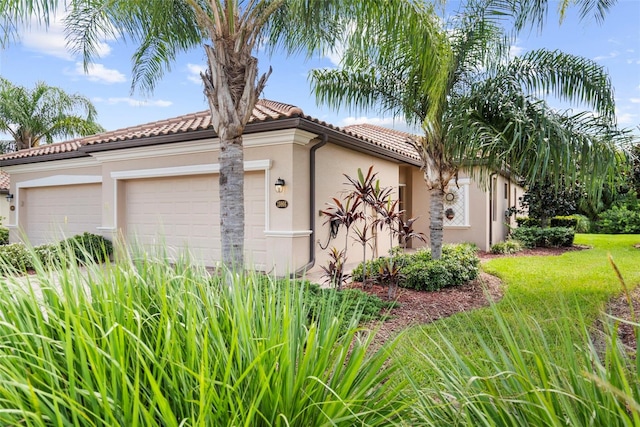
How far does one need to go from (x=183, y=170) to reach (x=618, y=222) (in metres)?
25.5

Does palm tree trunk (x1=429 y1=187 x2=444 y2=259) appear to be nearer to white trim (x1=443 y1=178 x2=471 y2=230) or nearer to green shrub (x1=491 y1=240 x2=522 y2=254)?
white trim (x1=443 y1=178 x2=471 y2=230)

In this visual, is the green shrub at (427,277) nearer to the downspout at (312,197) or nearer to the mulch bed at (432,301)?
the mulch bed at (432,301)

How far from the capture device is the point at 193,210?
1106cm

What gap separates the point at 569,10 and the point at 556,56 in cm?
108

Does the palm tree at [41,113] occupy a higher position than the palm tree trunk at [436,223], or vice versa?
the palm tree at [41,113]

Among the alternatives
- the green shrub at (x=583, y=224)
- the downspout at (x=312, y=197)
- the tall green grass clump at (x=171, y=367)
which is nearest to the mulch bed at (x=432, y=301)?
the downspout at (x=312, y=197)

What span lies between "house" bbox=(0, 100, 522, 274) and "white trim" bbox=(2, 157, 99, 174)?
0.16 ft

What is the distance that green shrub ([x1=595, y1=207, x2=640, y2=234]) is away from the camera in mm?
23516

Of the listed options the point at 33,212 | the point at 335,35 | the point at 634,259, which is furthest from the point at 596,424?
the point at 33,212

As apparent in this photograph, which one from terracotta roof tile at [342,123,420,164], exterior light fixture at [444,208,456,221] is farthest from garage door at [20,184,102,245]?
exterior light fixture at [444,208,456,221]

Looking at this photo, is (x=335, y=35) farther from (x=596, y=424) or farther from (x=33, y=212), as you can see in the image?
(x=33, y=212)

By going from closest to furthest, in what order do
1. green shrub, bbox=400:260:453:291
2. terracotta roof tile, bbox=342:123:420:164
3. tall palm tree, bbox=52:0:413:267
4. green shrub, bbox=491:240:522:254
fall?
tall palm tree, bbox=52:0:413:267 < green shrub, bbox=400:260:453:291 < terracotta roof tile, bbox=342:123:420:164 < green shrub, bbox=491:240:522:254

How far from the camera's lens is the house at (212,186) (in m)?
9.33

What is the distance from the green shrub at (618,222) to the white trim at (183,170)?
79.2ft
